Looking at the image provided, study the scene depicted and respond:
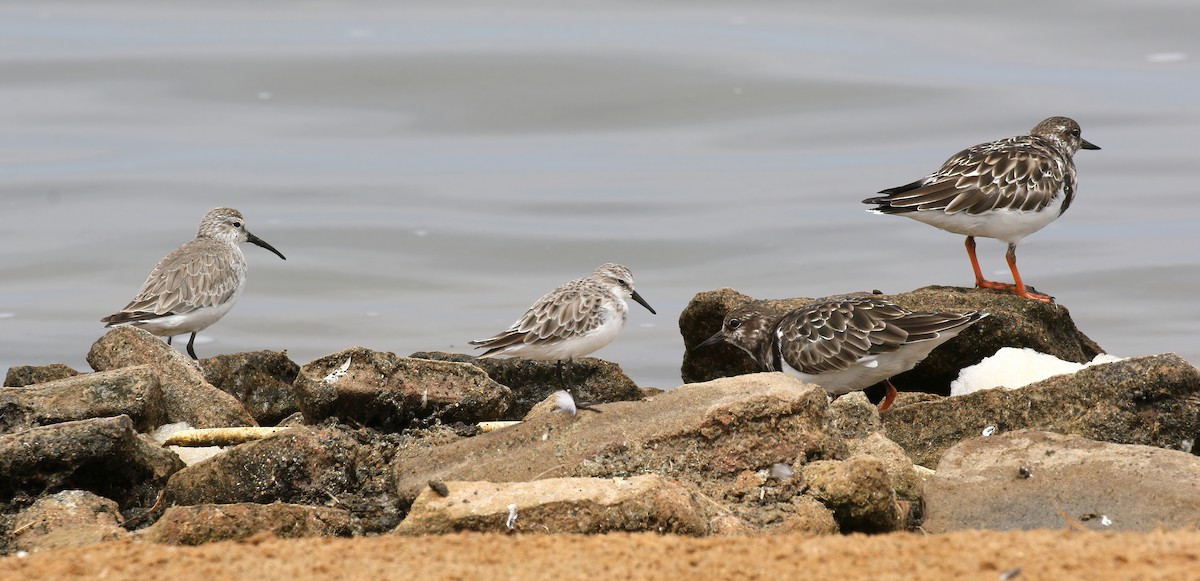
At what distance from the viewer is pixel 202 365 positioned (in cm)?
784

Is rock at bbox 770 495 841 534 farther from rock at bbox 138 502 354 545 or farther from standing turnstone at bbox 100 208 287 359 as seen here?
standing turnstone at bbox 100 208 287 359

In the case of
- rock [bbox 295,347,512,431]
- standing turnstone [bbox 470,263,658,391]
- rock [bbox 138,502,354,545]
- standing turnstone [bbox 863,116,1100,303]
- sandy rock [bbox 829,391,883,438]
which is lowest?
rock [bbox 138,502,354,545]

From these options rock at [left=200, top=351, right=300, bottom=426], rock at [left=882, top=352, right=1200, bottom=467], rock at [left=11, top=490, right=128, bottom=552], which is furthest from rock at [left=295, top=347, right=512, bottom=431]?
rock at [left=882, top=352, right=1200, bottom=467]

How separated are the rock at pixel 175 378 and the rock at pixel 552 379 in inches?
46.0

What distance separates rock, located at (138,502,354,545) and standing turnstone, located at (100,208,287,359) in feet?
16.5

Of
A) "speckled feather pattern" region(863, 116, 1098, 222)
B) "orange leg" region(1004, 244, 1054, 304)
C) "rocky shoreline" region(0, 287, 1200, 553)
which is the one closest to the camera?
"rocky shoreline" region(0, 287, 1200, 553)

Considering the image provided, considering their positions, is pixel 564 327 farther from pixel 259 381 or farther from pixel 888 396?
pixel 888 396

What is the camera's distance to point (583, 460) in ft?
18.9

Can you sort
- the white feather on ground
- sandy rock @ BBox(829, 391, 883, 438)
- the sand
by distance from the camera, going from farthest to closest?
the white feather on ground, sandy rock @ BBox(829, 391, 883, 438), the sand

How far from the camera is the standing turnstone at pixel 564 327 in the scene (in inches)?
307

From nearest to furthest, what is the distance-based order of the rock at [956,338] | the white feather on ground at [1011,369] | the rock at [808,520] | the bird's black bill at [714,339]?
the rock at [808,520], the white feather on ground at [1011,369], the rock at [956,338], the bird's black bill at [714,339]

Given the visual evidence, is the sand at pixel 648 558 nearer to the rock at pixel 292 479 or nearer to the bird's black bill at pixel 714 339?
the rock at pixel 292 479

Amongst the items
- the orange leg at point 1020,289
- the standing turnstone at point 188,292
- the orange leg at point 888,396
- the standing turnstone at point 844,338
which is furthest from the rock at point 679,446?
the standing turnstone at point 188,292

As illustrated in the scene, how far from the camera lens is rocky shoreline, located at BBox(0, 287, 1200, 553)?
201 inches
